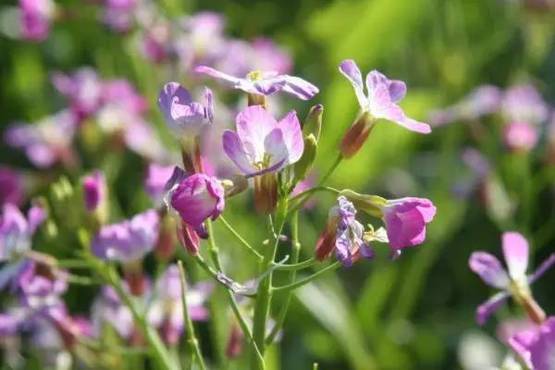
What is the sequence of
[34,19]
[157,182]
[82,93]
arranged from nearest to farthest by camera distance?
[157,182] → [82,93] → [34,19]

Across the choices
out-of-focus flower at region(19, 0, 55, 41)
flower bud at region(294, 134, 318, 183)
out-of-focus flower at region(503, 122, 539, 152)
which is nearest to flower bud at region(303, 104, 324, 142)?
flower bud at region(294, 134, 318, 183)

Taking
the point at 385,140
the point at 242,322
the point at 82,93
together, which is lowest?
the point at 385,140

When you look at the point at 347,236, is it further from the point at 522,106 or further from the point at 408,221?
the point at 522,106

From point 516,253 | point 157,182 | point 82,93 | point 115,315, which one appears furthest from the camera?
point 82,93

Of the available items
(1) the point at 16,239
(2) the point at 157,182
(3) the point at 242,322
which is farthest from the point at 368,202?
(1) the point at 16,239

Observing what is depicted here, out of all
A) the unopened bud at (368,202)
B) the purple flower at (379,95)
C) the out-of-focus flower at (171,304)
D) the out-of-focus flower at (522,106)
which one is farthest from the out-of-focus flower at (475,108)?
the unopened bud at (368,202)

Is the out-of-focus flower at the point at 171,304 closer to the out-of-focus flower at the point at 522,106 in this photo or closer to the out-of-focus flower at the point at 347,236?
the out-of-focus flower at the point at 347,236

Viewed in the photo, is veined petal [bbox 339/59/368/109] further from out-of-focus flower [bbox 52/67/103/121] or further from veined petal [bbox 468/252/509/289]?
out-of-focus flower [bbox 52/67/103/121]
